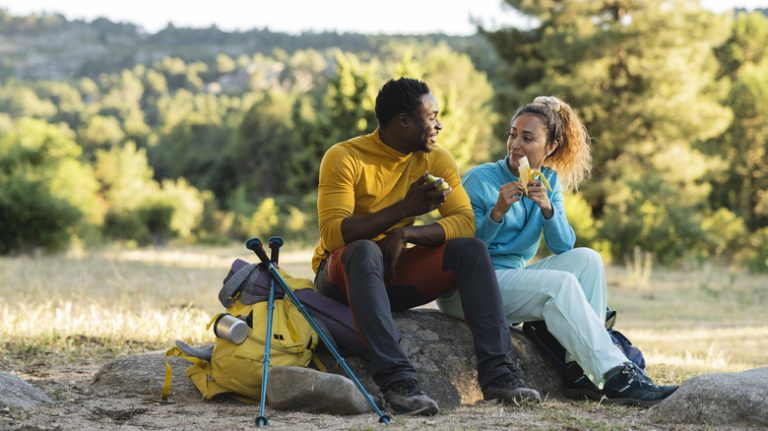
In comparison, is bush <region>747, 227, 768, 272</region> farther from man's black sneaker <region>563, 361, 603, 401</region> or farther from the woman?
man's black sneaker <region>563, 361, 603, 401</region>

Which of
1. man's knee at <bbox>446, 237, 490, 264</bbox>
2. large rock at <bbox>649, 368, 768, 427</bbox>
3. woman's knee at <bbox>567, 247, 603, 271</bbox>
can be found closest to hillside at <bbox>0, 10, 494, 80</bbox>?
woman's knee at <bbox>567, 247, 603, 271</bbox>

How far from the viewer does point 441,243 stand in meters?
4.52

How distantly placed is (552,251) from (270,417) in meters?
1.84

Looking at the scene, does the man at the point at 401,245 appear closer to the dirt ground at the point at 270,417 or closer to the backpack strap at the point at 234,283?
the dirt ground at the point at 270,417

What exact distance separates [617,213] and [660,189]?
1.40 m

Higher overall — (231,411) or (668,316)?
(231,411)

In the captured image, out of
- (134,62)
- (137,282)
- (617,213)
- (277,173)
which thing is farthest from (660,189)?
(134,62)

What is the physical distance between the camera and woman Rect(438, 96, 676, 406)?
4.46m

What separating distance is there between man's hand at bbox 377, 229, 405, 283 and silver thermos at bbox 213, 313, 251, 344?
72 centimetres

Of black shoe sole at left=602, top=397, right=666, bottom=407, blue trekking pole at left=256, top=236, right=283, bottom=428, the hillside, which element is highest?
the hillside

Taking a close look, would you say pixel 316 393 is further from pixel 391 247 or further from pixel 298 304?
pixel 391 247

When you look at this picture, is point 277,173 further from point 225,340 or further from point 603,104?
point 225,340

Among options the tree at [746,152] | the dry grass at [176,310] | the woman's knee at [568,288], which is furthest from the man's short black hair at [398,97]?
the tree at [746,152]

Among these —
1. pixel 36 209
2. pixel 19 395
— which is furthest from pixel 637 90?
pixel 19 395
